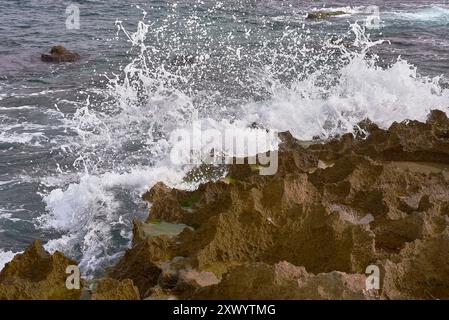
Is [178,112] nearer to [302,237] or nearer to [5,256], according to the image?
[5,256]

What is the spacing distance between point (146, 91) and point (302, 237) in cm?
1143

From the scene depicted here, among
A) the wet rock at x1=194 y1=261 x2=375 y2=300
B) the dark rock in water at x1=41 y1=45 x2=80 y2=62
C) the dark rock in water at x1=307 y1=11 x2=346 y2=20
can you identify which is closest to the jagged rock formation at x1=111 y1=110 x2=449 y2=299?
the wet rock at x1=194 y1=261 x2=375 y2=300

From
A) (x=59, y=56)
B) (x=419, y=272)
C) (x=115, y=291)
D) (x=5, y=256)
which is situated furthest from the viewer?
(x=59, y=56)

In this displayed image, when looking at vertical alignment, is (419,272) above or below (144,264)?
above

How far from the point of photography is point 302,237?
628 centimetres

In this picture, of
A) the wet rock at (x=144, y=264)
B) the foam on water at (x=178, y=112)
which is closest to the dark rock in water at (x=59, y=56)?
the foam on water at (x=178, y=112)

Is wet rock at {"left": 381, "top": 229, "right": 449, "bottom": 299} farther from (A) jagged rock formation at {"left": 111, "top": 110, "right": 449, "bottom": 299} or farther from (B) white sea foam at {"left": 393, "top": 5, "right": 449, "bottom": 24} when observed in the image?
(B) white sea foam at {"left": 393, "top": 5, "right": 449, "bottom": 24}

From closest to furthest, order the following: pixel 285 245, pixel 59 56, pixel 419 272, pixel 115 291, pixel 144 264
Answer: pixel 115 291 < pixel 419 272 < pixel 285 245 < pixel 144 264 < pixel 59 56

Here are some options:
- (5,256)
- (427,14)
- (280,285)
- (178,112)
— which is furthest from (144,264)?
(427,14)

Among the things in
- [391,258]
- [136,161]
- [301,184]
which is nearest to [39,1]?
[136,161]

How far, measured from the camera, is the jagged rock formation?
517 centimetres

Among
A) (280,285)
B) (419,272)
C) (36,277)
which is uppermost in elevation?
(280,285)

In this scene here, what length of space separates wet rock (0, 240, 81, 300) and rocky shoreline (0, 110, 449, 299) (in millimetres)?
11

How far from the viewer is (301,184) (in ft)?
24.7
